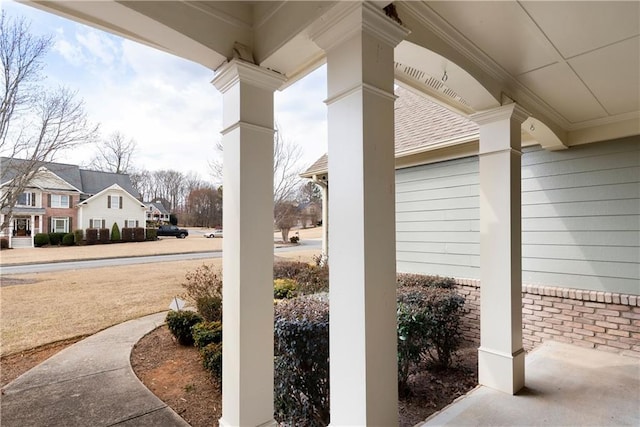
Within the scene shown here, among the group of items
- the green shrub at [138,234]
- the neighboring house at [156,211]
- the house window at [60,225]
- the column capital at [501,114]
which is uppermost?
the column capital at [501,114]

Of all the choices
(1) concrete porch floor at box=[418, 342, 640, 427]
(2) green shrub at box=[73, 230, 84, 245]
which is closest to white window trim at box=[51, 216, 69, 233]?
(2) green shrub at box=[73, 230, 84, 245]

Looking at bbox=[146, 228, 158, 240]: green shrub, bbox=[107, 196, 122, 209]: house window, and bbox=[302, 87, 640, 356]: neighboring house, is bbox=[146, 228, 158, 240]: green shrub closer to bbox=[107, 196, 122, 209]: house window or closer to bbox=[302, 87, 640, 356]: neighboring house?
bbox=[107, 196, 122, 209]: house window

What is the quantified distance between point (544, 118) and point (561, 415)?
288 centimetres

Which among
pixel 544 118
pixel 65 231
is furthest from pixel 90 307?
pixel 544 118

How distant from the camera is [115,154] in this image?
480cm

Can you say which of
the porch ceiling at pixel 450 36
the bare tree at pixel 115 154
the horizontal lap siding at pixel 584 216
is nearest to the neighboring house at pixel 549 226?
the horizontal lap siding at pixel 584 216

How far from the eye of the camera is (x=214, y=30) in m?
1.66

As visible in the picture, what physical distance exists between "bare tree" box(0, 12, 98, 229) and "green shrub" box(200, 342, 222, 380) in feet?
10.4

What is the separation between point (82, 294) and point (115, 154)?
268 cm

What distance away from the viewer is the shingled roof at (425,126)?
190 inches

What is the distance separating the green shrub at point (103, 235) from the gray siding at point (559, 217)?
6.47 metres

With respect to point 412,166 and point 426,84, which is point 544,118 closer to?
point 426,84

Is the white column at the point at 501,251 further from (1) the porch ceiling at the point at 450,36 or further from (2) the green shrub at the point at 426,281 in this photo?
(2) the green shrub at the point at 426,281

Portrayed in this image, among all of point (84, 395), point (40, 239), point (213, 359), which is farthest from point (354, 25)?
point (40, 239)
